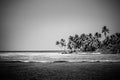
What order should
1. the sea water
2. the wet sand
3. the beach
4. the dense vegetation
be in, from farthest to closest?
the dense vegetation, the sea water, the beach, the wet sand

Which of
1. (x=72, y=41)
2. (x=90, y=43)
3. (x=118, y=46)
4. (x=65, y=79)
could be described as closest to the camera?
(x=65, y=79)

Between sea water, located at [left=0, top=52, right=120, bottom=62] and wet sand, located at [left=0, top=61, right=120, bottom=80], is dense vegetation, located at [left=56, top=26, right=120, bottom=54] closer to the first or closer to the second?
sea water, located at [left=0, top=52, right=120, bottom=62]

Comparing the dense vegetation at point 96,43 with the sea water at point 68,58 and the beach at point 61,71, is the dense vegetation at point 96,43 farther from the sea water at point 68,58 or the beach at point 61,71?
the beach at point 61,71

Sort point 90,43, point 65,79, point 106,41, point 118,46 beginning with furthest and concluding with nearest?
1. point 90,43
2. point 106,41
3. point 118,46
4. point 65,79

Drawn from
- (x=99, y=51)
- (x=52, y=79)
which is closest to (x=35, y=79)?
(x=52, y=79)

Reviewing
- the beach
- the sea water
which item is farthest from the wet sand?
the sea water

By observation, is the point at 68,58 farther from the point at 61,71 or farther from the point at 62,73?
the point at 62,73

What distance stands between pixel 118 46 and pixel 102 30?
1710cm

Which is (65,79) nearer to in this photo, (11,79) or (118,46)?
(11,79)

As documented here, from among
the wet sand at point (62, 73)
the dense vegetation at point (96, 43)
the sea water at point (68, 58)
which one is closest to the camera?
the wet sand at point (62, 73)

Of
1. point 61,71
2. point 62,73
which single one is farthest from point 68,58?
point 62,73

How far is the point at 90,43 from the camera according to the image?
91.2 metres

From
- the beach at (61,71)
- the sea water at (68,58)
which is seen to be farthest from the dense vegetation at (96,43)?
the beach at (61,71)

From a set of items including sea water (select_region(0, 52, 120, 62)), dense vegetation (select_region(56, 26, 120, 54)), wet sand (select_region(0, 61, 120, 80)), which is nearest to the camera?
wet sand (select_region(0, 61, 120, 80))
